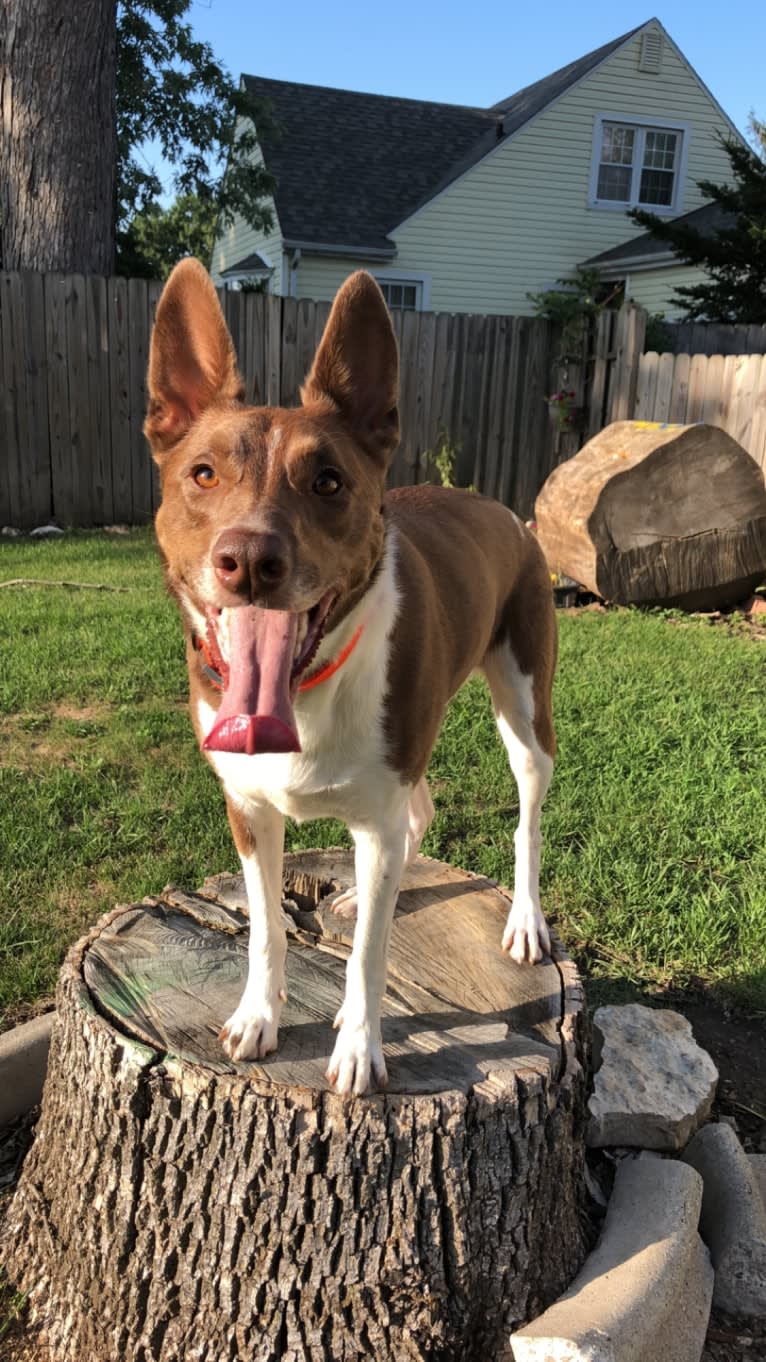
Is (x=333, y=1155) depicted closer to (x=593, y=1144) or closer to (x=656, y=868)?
(x=593, y=1144)

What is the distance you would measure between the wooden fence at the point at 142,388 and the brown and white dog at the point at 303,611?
8269mm

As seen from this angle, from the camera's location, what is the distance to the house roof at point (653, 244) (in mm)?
20547

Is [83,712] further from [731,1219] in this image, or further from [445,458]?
[445,458]

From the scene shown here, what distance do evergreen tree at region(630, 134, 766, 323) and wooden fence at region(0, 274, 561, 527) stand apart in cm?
675

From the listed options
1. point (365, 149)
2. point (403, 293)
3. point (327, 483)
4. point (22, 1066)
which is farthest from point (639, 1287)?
point (365, 149)

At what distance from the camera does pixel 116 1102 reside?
88.4 inches

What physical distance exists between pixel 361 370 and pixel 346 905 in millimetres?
1598

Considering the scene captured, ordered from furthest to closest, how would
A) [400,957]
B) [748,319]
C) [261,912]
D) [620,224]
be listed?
[620,224] → [748,319] → [400,957] → [261,912]

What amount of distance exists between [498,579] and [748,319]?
609 inches

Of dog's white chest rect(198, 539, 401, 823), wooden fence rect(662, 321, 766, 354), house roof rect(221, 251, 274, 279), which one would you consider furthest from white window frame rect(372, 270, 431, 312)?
dog's white chest rect(198, 539, 401, 823)

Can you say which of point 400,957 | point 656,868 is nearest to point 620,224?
point 656,868

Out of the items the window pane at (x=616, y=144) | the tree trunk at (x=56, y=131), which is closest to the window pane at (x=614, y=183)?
the window pane at (x=616, y=144)

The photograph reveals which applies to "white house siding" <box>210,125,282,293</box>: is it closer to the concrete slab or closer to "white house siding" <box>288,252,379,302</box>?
"white house siding" <box>288,252,379,302</box>

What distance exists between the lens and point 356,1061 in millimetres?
2207
